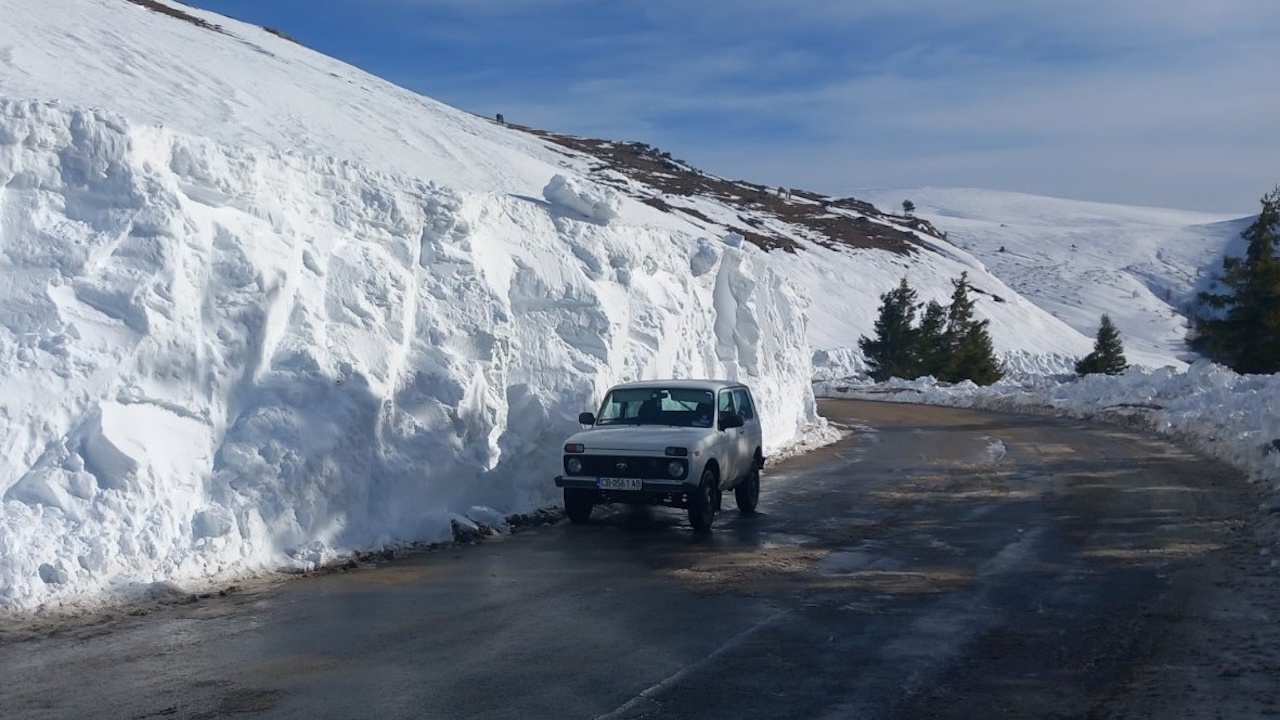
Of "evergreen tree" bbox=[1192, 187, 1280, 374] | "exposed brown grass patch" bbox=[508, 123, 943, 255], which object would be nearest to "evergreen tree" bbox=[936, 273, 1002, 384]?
"evergreen tree" bbox=[1192, 187, 1280, 374]

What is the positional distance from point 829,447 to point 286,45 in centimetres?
3294

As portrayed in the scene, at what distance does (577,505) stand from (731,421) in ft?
6.96

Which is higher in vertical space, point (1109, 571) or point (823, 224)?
point (823, 224)

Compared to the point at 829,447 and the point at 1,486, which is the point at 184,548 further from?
the point at 829,447

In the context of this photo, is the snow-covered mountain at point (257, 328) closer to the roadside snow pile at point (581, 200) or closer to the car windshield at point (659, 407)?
the roadside snow pile at point (581, 200)

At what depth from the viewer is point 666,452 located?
12867 millimetres

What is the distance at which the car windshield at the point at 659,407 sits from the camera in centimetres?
1413

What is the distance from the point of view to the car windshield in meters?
14.1

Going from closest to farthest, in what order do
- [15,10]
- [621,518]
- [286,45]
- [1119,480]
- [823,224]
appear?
[621,518] → [1119,480] → [15,10] → [286,45] → [823,224]

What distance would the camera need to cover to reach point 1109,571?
34.4 ft

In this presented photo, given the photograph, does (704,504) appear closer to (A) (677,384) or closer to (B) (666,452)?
(B) (666,452)

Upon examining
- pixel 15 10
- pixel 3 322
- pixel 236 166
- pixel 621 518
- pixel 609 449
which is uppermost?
pixel 15 10

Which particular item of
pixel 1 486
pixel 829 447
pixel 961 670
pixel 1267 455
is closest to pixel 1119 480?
pixel 1267 455

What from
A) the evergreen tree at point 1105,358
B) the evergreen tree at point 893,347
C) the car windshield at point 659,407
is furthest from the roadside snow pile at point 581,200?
the evergreen tree at point 1105,358
